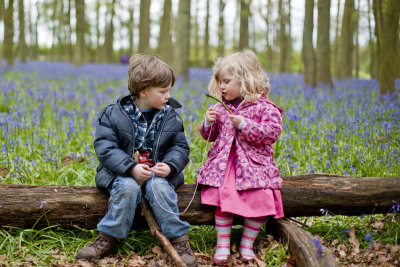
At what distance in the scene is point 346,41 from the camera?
1379 cm

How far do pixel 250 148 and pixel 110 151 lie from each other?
1110 mm

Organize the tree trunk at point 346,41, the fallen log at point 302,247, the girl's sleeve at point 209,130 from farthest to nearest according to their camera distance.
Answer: the tree trunk at point 346,41, the girl's sleeve at point 209,130, the fallen log at point 302,247

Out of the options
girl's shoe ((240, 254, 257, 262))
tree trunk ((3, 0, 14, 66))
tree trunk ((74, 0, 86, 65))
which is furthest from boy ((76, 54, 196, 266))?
tree trunk ((74, 0, 86, 65))

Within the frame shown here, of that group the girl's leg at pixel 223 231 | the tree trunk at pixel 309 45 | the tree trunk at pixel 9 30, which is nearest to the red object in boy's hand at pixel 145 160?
the girl's leg at pixel 223 231

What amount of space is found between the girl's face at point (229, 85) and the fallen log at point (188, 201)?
861mm

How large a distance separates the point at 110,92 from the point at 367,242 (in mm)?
6693

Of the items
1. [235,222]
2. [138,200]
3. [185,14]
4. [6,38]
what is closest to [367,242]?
[235,222]

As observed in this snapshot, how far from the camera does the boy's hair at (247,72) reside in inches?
124

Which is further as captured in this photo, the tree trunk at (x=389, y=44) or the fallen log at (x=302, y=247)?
the tree trunk at (x=389, y=44)

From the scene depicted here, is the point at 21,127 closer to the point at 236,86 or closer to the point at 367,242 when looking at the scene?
the point at 236,86

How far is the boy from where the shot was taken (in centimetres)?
292

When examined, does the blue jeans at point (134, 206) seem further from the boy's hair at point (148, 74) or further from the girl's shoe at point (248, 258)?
the boy's hair at point (148, 74)

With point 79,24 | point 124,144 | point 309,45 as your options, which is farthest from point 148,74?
point 79,24

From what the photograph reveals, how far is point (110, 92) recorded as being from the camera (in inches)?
338
